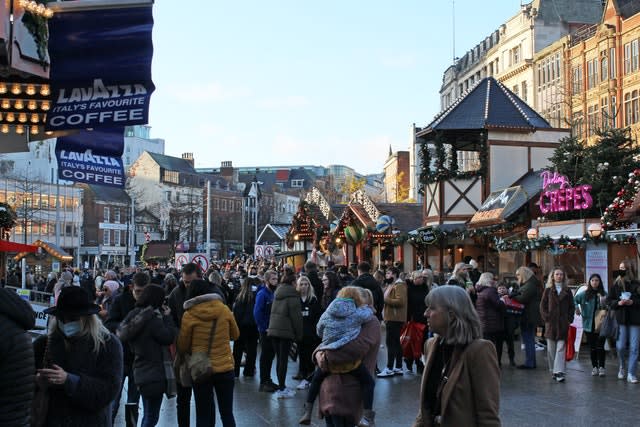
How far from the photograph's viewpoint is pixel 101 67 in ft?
28.9

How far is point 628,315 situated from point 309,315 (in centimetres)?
486

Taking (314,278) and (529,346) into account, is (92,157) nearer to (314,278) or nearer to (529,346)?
(314,278)

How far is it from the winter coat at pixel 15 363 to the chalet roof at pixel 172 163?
318ft

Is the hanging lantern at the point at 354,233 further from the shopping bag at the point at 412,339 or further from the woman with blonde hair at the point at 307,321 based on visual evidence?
the woman with blonde hair at the point at 307,321

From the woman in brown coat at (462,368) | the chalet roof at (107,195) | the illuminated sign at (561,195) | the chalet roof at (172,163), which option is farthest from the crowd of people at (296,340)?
the chalet roof at (172,163)

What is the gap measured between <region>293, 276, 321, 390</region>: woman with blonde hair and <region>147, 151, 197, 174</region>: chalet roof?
8863 centimetres

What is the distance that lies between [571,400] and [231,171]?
10996 cm

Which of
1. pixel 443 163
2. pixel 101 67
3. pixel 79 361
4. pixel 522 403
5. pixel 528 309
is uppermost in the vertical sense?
pixel 443 163

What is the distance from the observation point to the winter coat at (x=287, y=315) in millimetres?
11891

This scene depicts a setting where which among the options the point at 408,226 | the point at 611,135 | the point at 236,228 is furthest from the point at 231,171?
the point at 611,135

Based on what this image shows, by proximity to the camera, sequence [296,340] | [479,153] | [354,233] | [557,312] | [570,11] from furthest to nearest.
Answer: [570,11], [354,233], [479,153], [557,312], [296,340]

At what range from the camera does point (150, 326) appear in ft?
26.0

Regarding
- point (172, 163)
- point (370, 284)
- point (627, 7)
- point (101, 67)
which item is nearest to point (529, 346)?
point (370, 284)

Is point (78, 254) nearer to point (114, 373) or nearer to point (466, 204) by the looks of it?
point (466, 204)
